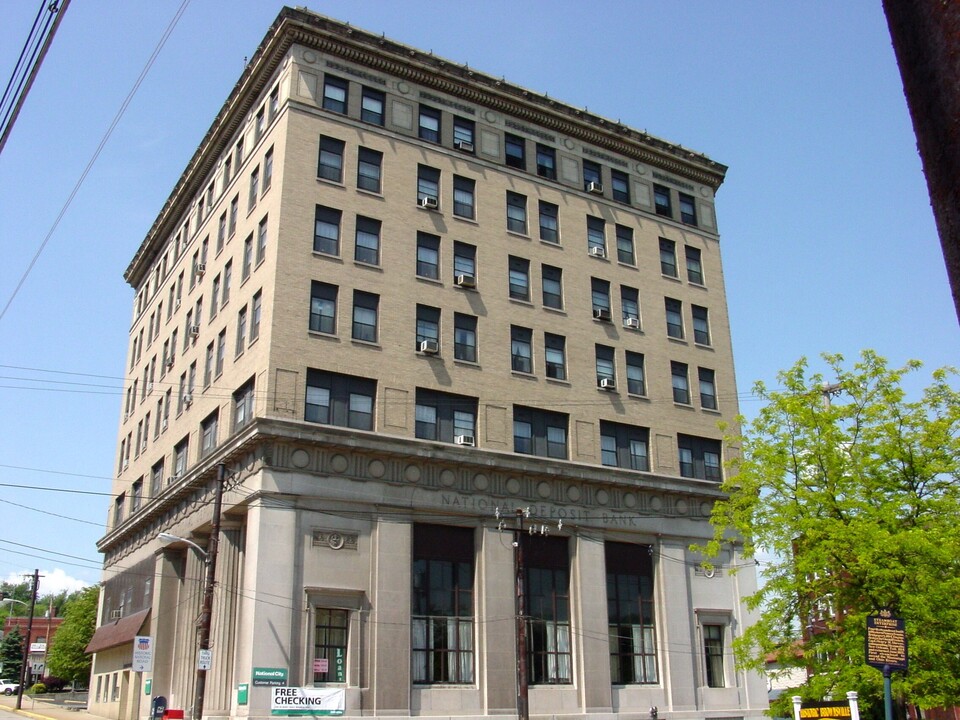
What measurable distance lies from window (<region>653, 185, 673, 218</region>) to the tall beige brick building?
0.36 meters

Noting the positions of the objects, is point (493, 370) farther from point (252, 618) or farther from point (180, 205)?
point (180, 205)

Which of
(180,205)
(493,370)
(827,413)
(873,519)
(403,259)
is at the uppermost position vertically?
(180,205)

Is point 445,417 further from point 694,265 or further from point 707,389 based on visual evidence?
point 694,265

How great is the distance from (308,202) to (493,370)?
11111 millimetres

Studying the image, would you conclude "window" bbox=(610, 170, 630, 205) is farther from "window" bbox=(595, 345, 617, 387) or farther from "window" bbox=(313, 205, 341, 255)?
"window" bbox=(313, 205, 341, 255)

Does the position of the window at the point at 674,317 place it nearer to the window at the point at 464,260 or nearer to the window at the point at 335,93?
the window at the point at 464,260

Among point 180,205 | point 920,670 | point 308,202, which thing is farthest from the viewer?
point 180,205

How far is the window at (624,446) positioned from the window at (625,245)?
374 inches

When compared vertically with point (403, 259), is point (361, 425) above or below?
below

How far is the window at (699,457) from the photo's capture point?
4866 cm

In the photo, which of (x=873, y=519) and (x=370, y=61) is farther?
(x=370, y=61)

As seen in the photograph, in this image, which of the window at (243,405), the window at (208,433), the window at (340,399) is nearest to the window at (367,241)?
the window at (340,399)

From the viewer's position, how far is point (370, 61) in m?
44.8

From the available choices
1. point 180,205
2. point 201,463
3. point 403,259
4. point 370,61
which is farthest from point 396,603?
point 180,205
